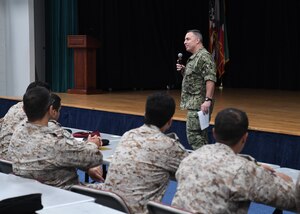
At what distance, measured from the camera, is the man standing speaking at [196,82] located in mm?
4719

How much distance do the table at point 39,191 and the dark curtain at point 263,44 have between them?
369 inches

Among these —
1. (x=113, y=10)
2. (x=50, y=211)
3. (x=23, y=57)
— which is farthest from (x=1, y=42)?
(x=50, y=211)

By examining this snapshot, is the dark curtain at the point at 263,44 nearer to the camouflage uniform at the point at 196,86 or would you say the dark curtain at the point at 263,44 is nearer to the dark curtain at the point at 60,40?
the dark curtain at the point at 60,40

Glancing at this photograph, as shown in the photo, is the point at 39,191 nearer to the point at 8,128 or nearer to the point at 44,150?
the point at 44,150

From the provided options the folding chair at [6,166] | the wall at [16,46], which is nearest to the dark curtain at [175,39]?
the wall at [16,46]

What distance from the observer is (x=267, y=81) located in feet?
39.8

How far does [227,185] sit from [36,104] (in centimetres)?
124

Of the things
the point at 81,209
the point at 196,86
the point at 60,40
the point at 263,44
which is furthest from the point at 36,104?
the point at 263,44

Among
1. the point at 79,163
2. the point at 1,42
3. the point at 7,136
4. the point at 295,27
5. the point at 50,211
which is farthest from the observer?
the point at 295,27

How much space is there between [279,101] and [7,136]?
5.86 meters

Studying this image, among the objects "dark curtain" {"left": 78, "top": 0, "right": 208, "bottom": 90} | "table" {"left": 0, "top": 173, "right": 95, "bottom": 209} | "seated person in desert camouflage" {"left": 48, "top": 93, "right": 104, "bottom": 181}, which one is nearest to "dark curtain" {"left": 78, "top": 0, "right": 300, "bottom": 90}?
"dark curtain" {"left": 78, "top": 0, "right": 208, "bottom": 90}

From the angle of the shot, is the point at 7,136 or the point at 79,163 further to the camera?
the point at 7,136

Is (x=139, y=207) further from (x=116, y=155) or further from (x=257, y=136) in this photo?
(x=257, y=136)

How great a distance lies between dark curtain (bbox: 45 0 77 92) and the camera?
10.1m
